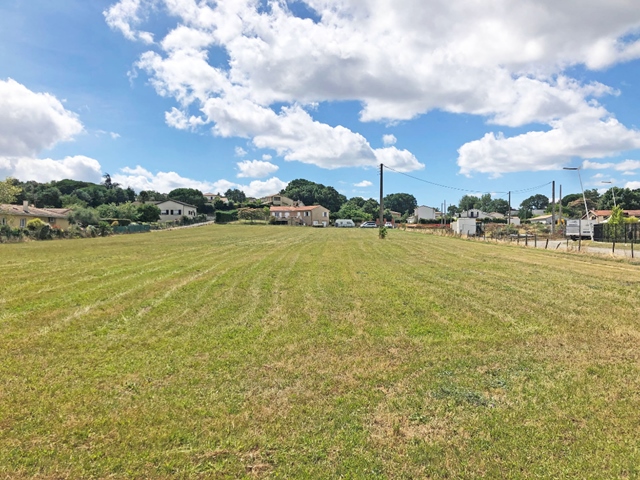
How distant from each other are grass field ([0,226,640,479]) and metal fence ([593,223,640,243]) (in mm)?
29053

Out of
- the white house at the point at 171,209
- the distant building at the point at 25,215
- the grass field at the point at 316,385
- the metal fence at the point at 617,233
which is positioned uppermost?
the white house at the point at 171,209

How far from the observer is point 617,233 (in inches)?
1364

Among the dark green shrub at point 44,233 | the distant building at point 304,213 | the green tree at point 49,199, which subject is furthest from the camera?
the distant building at point 304,213

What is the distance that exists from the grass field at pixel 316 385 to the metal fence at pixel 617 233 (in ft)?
95.3

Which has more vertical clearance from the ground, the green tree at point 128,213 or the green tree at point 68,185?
the green tree at point 68,185

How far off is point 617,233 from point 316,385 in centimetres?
4062

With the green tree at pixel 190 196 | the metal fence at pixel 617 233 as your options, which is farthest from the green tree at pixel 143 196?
the metal fence at pixel 617 233

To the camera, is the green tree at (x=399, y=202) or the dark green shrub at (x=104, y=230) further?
the green tree at (x=399, y=202)

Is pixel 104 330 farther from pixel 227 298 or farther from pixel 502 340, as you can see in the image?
pixel 502 340

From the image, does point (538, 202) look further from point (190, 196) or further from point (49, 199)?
point (49, 199)

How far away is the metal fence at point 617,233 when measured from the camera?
32.1m

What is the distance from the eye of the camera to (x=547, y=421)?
3.89 m

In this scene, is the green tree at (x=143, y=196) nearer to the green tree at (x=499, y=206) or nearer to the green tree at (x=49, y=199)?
the green tree at (x=49, y=199)

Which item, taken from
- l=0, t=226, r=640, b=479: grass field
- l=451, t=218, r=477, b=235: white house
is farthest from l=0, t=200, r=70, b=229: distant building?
l=451, t=218, r=477, b=235: white house
